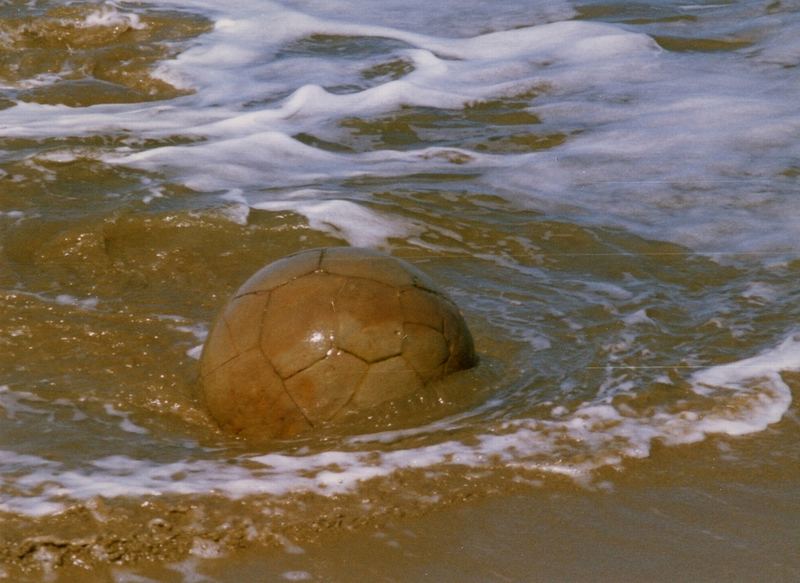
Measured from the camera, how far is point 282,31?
13391mm

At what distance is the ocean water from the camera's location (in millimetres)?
3898

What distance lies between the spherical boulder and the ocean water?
122 mm

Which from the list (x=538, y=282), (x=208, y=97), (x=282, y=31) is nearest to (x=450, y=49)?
(x=282, y=31)

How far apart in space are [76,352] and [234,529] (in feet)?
6.41

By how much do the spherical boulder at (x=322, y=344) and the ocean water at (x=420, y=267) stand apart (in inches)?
4.8

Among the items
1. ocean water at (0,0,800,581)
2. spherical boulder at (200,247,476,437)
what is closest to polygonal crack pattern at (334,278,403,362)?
spherical boulder at (200,247,476,437)

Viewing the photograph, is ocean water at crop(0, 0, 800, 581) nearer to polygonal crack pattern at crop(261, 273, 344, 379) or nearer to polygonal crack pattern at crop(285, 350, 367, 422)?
polygonal crack pattern at crop(285, 350, 367, 422)

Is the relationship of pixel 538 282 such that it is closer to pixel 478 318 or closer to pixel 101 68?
pixel 478 318

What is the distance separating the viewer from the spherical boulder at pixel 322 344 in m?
4.37

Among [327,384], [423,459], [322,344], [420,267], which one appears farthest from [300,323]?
[420,267]

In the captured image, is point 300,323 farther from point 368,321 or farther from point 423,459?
point 423,459

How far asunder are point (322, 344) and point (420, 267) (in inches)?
86.5

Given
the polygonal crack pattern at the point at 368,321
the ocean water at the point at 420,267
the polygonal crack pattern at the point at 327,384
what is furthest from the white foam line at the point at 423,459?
the polygonal crack pattern at the point at 368,321

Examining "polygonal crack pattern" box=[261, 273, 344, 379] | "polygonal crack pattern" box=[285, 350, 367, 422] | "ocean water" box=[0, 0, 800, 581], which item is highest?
"polygonal crack pattern" box=[261, 273, 344, 379]
